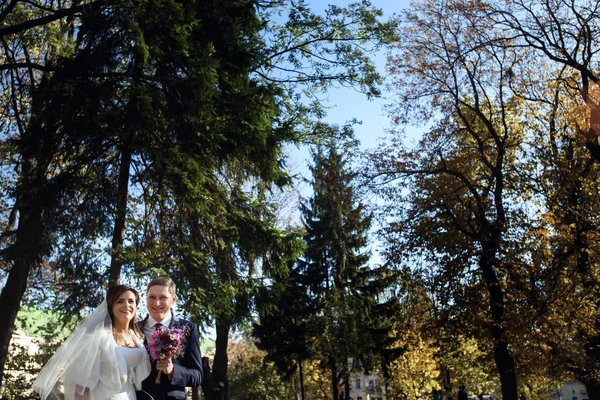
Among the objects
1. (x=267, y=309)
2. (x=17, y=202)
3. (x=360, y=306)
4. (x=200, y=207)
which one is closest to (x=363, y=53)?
(x=200, y=207)

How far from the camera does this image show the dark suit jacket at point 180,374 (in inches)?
177

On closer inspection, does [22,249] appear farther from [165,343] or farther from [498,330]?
[498,330]

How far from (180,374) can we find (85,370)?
26.6 inches

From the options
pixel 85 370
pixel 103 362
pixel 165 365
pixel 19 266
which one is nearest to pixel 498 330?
pixel 19 266

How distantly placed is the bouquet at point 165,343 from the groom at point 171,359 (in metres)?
0.07

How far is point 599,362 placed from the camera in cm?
1648

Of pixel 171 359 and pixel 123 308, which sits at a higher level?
pixel 123 308

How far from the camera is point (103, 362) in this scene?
450 cm

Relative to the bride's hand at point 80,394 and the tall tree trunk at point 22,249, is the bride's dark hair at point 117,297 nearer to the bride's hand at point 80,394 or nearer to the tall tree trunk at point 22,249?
the bride's hand at point 80,394

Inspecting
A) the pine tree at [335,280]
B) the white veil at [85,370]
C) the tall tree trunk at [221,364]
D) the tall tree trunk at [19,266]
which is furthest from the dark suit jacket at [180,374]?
the pine tree at [335,280]

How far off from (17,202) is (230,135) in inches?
185

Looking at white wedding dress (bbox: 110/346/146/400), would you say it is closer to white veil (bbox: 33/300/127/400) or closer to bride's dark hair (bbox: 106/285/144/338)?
white veil (bbox: 33/300/127/400)

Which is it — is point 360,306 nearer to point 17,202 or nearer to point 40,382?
point 17,202

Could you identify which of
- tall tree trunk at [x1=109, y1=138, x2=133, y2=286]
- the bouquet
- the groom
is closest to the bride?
the groom
